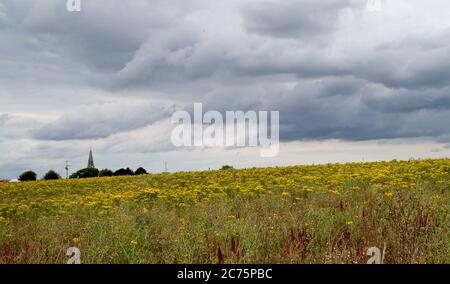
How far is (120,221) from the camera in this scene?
7.64 meters

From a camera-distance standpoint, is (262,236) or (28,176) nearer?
(262,236)

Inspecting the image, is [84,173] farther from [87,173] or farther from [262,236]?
[262,236]

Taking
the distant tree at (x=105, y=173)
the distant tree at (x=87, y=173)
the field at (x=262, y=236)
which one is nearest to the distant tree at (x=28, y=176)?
the distant tree at (x=87, y=173)

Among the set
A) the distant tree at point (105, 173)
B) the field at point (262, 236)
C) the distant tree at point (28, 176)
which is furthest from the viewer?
the distant tree at point (28, 176)

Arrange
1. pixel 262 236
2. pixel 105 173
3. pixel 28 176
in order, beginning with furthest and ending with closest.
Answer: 1. pixel 28 176
2. pixel 105 173
3. pixel 262 236

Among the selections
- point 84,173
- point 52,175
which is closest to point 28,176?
point 52,175

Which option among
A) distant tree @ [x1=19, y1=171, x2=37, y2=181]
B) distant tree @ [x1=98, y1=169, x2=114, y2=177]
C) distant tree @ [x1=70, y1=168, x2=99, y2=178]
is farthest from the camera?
distant tree @ [x1=19, y1=171, x2=37, y2=181]

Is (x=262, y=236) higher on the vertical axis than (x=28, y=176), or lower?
higher

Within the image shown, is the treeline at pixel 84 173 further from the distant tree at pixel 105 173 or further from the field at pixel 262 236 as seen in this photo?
the field at pixel 262 236

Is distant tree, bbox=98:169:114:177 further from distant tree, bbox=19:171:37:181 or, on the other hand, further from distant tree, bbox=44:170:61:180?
distant tree, bbox=19:171:37:181

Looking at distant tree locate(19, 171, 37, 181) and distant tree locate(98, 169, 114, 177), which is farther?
distant tree locate(19, 171, 37, 181)

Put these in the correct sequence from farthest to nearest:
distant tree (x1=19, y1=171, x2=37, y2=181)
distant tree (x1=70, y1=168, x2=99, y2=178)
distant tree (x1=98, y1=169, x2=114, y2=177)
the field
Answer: distant tree (x1=19, y1=171, x2=37, y2=181), distant tree (x1=70, y1=168, x2=99, y2=178), distant tree (x1=98, y1=169, x2=114, y2=177), the field

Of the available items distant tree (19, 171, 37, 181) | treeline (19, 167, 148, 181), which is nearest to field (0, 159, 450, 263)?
treeline (19, 167, 148, 181)
